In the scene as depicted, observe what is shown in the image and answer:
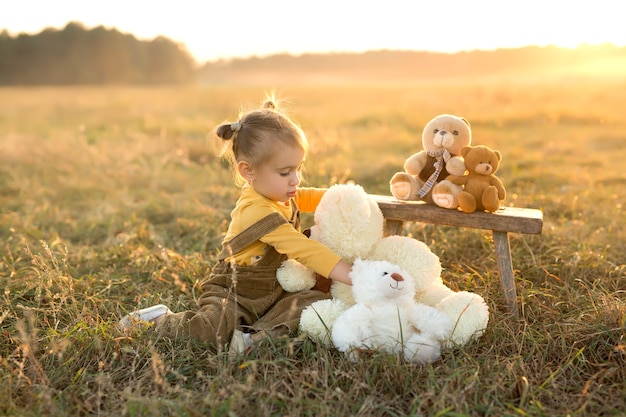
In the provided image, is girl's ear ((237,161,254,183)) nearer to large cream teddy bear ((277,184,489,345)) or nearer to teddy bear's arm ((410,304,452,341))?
large cream teddy bear ((277,184,489,345))

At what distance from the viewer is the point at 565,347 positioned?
2.58 meters

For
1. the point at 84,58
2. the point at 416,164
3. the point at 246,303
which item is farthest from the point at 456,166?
the point at 84,58

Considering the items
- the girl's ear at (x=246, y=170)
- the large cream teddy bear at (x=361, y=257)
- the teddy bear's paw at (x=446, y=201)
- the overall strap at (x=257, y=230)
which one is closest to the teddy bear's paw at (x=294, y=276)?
the large cream teddy bear at (x=361, y=257)

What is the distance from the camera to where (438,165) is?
302 cm

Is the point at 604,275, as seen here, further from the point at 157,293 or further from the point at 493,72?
the point at 493,72

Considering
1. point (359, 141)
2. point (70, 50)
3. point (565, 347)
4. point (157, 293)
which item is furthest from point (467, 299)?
point (70, 50)

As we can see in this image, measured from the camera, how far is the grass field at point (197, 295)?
2.27m

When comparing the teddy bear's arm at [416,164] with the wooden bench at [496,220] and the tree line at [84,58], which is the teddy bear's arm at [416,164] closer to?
the wooden bench at [496,220]

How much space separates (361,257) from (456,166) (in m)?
0.69

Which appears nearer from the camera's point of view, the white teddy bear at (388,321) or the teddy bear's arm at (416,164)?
the white teddy bear at (388,321)

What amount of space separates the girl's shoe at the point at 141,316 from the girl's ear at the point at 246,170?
2.76ft

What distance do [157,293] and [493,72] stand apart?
155ft

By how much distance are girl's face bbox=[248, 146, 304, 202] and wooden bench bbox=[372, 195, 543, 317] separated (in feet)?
1.74

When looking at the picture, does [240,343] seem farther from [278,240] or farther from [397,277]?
[397,277]
